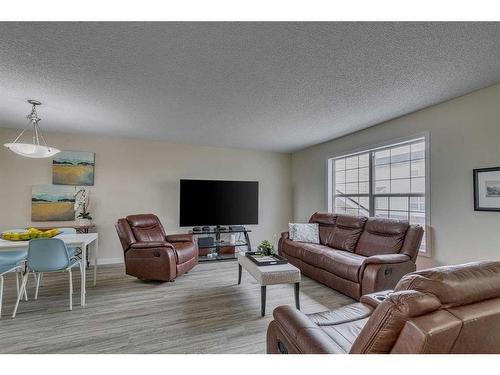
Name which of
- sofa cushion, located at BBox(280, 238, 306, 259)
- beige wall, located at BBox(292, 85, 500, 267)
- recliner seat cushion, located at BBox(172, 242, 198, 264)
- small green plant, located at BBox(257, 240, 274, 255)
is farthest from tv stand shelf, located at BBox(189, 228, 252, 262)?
beige wall, located at BBox(292, 85, 500, 267)

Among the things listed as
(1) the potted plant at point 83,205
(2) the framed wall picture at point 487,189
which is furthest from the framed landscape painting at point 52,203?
(2) the framed wall picture at point 487,189

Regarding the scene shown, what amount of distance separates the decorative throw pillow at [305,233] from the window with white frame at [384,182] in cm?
85

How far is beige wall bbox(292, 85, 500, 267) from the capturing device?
2.45m

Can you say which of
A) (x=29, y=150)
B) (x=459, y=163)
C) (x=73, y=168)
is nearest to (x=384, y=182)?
(x=459, y=163)

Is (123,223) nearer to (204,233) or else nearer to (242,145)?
(204,233)

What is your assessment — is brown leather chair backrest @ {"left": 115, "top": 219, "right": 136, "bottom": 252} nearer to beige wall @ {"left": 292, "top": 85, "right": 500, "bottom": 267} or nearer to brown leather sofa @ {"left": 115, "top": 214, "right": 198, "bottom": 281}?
brown leather sofa @ {"left": 115, "top": 214, "right": 198, "bottom": 281}

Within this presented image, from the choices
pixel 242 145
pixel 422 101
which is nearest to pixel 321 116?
pixel 422 101

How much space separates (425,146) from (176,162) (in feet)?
14.4

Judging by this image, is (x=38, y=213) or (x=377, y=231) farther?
(x=38, y=213)

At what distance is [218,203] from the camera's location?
16.2 feet

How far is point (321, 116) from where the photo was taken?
3.37m

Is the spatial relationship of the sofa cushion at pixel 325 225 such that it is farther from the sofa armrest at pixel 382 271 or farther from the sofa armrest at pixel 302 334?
the sofa armrest at pixel 302 334

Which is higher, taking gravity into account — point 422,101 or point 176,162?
point 422,101

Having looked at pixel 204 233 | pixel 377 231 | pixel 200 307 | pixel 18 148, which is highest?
pixel 18 148
